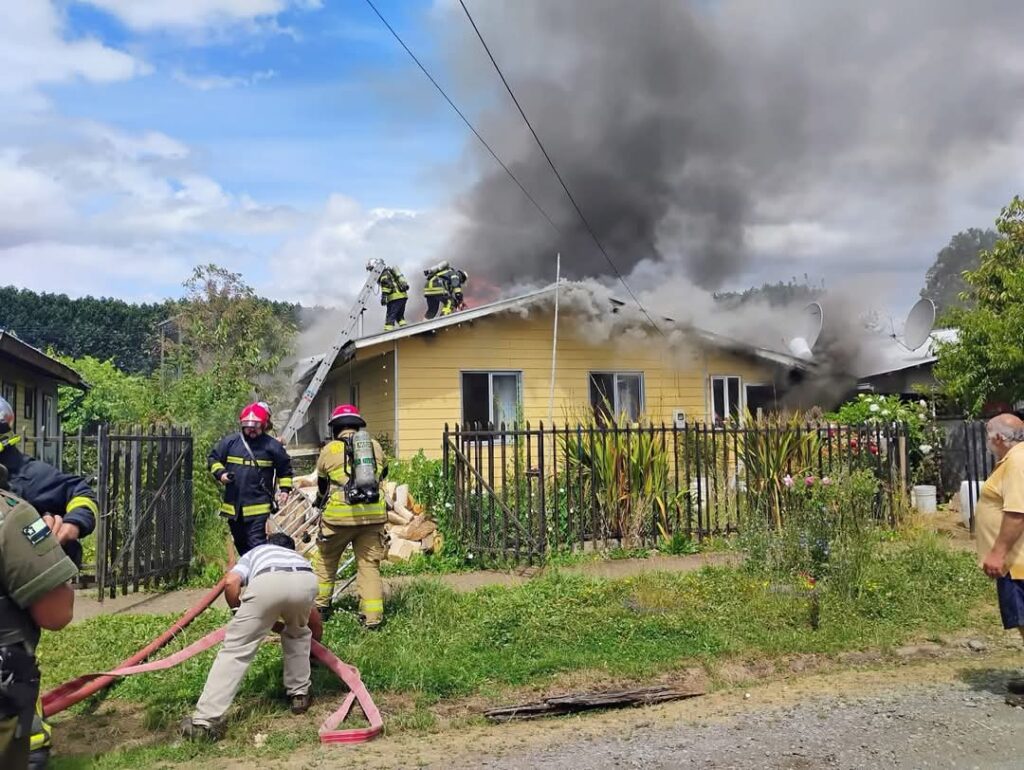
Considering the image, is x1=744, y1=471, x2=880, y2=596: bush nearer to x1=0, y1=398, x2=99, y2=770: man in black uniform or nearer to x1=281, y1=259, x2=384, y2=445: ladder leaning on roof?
x1=0, y1=398, x2=99, y2=770: man in black uniform

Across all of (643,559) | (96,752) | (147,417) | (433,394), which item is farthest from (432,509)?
(96,752)

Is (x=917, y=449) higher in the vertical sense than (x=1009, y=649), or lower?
higher

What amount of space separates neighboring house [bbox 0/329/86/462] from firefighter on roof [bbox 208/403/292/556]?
5206 millimetres

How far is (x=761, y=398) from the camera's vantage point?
16.1 metres

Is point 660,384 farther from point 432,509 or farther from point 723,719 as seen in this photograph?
point 723,719

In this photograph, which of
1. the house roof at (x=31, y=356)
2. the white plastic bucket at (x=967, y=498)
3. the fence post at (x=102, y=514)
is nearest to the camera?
the fence post at (x=102, y=514)

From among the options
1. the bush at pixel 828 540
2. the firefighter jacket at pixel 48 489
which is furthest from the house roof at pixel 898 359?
the firefighter jacket at pixel 48 489

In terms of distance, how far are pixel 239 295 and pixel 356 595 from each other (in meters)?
16.8

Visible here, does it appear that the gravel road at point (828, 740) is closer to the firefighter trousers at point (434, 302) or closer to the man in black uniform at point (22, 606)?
the man in black uniform at point (22, 606)

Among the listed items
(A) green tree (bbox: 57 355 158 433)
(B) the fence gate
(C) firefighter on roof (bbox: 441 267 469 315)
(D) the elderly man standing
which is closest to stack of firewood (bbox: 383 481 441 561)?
(B) the fence gate

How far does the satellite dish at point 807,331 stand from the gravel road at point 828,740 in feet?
38.1

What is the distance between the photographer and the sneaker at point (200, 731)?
4301 mm

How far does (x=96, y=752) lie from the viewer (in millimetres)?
4230

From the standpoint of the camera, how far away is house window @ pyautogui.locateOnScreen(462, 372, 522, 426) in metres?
13.9
